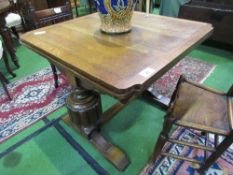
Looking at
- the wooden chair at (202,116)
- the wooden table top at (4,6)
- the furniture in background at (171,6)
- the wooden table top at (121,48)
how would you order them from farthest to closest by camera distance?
the furniture in background at (171,6)
the wooden table top at (4,6)
the wooden chair at (202,116)
the wooden table top at (121,48)

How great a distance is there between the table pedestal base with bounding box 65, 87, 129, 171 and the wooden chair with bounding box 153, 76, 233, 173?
0.25m

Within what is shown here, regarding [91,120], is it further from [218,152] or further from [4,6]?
[4,6]

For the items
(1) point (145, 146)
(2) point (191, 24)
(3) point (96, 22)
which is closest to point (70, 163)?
(1) point (145, 146)

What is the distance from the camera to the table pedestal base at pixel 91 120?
3.93 feet

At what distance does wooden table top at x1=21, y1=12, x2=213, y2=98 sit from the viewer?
715 millimetres

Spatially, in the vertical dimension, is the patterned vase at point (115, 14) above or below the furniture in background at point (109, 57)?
above

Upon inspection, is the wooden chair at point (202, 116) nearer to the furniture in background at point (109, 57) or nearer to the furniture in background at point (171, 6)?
the furniture in background at point (109, 57)

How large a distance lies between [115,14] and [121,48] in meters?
0.20

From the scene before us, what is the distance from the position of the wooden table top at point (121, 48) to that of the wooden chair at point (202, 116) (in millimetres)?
297

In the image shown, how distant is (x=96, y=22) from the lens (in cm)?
Answer: 130

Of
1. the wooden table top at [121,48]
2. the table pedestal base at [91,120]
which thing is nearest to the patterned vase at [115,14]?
the wooden table top at [121,48]

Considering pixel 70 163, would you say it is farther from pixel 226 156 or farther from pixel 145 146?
pixel 226 156

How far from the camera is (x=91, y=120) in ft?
4.30

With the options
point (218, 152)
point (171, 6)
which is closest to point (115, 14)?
point (218, 152)
